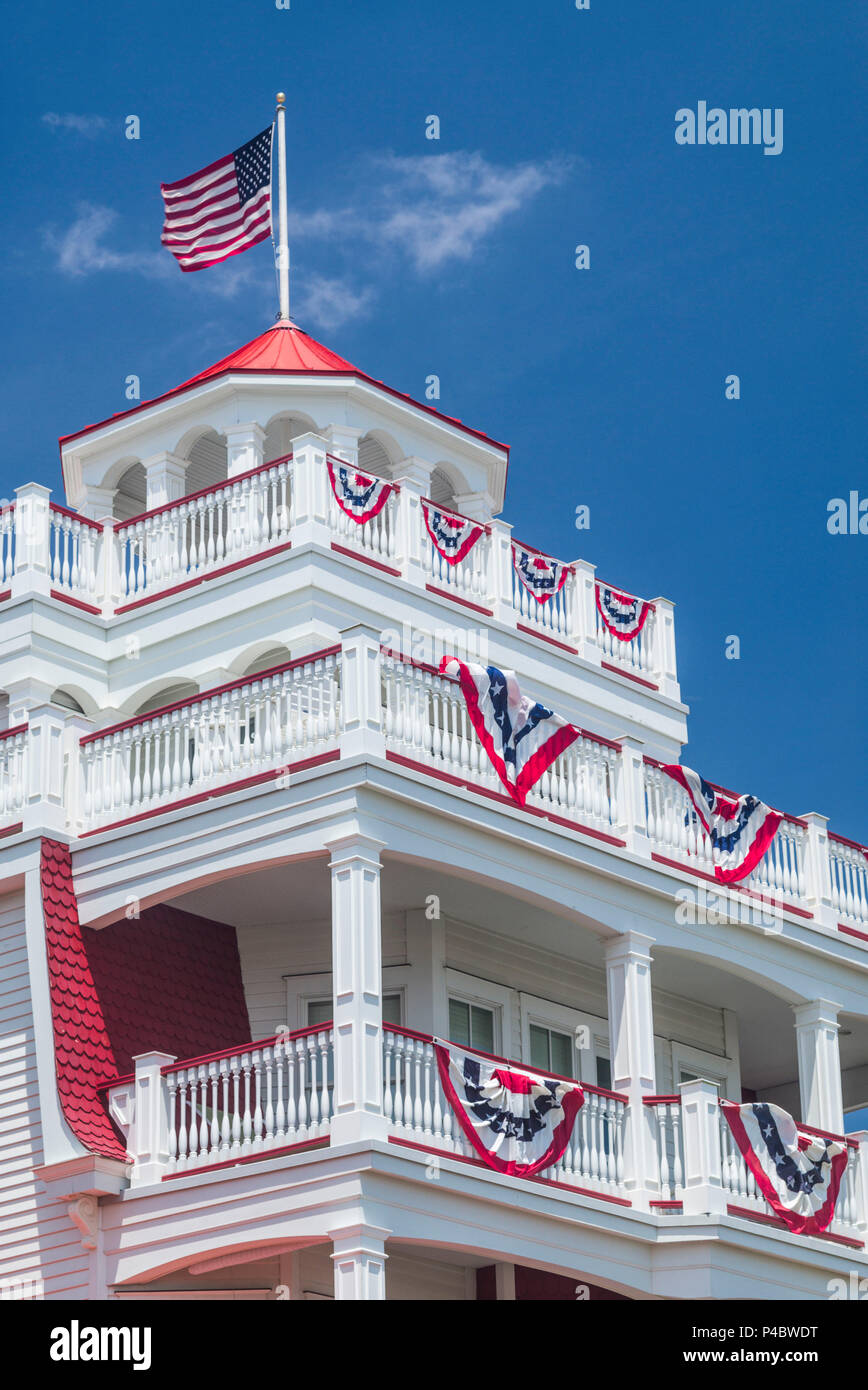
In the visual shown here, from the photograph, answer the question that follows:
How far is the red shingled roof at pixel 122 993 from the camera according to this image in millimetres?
23391

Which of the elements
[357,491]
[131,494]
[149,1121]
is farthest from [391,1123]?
[131,494]

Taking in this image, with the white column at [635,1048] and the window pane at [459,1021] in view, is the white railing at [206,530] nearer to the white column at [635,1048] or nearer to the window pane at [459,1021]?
the window pane at [459,1021]

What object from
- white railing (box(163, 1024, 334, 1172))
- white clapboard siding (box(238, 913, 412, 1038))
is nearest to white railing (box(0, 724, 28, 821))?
white clapboard siding (box(238, 913, 412, 1038))

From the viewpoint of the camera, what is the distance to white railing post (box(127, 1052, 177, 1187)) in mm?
22906

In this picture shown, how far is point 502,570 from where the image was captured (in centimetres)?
2967

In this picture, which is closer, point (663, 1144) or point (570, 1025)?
point (663, 1144)

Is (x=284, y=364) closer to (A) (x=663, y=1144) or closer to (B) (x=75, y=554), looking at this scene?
(B) (x=75, y=554)

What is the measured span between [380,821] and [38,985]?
3786 mm

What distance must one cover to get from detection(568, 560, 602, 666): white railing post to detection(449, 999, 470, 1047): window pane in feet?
19.2

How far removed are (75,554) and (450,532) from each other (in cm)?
450

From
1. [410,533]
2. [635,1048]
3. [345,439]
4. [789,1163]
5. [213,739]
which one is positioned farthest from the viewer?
[345,439]

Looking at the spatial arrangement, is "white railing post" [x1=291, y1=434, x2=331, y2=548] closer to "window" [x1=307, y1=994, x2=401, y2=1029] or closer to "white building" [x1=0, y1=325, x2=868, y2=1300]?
"white building" [x1=0, y1=325, x2=868, y2=1300]

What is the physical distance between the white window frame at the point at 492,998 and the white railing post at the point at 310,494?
16.8 ft

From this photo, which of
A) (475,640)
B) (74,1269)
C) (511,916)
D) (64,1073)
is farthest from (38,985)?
(475,640)
